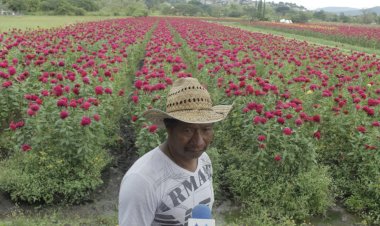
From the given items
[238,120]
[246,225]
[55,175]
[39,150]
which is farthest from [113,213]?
[238,120]

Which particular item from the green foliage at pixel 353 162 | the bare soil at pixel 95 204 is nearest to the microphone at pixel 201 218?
the bare soil at pixel 95 204

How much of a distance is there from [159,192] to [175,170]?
5.3 inches

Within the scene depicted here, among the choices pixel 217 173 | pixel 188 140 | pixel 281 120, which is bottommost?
pixel 217 173

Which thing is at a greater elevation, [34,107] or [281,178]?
[34,107]

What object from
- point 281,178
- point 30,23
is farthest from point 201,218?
point 30,23

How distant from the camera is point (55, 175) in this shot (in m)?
4.31

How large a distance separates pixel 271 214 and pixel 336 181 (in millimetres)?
1249

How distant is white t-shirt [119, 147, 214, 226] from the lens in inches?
61.6

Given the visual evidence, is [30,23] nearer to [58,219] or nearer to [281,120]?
[58,219]

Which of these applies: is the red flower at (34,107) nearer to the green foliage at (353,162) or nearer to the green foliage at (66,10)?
the green foliage at (353,162)

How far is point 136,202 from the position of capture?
5.12 ft

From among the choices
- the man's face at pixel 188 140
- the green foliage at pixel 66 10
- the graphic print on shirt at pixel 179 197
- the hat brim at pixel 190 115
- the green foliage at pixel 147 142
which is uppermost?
the green foliage at pixel 66 10

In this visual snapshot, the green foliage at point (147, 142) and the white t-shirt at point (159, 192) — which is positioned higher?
the white t-shirt at point (159, 192)

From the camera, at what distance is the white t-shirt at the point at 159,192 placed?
1.56 meters
